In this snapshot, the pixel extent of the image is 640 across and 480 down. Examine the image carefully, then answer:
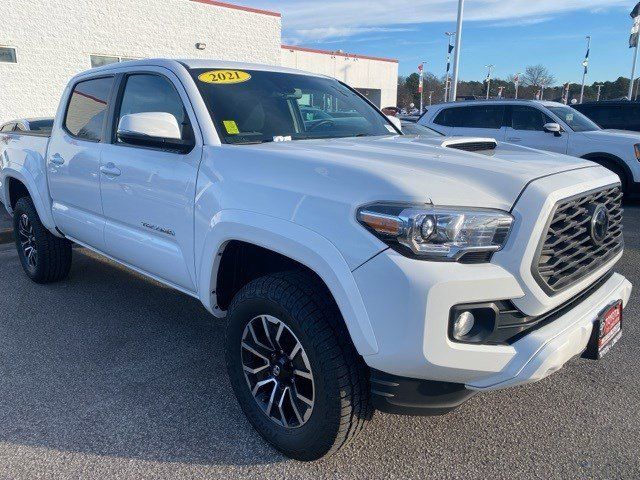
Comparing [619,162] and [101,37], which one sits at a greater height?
[101,37]

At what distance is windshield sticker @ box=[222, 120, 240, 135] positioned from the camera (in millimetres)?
2814

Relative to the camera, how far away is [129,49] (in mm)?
15344

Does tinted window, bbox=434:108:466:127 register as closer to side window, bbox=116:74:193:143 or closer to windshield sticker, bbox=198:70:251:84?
windshield sticker, bbox=198:70:251:84

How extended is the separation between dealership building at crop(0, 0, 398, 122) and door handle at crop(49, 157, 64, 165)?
7484mm

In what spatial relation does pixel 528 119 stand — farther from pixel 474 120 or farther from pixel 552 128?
pixel 474 120

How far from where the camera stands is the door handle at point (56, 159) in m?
4.02

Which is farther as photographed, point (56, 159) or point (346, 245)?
point (56, 159)

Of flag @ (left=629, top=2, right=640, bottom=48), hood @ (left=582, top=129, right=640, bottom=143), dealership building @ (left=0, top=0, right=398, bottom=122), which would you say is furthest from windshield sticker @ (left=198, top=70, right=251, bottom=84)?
flag @ (left=629, top=2, right=640, bottom=48)

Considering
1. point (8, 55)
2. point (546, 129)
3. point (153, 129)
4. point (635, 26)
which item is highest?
point (635, 26)

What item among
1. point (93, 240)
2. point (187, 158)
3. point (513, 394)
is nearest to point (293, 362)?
point (187, 158)

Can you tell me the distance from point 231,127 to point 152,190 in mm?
606

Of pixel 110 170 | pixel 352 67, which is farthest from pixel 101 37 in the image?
pixel 352 67

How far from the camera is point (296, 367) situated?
7.75 ft

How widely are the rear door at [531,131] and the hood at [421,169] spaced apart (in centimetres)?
722
